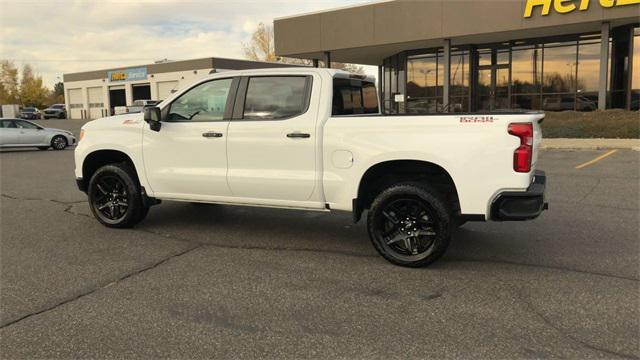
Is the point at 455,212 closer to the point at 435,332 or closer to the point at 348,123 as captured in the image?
the point at 348,123

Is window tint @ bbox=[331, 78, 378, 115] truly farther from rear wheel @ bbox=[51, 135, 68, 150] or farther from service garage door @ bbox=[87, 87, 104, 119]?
service garage door @ bbox=[87, 87, 104, 119]

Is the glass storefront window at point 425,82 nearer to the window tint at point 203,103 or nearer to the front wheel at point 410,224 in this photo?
the window tint at point 203,103

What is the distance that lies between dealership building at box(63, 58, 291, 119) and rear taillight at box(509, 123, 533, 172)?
47275 millimetres

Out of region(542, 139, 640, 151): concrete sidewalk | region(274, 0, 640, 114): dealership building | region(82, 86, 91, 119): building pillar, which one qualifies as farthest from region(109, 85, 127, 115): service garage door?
region(542, 139, 640, 151): concrete sidewalk

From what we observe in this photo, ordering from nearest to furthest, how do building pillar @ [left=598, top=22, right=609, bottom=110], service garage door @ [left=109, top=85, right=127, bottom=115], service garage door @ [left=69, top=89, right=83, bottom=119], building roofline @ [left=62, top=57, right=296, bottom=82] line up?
1. building pillar @ [left=598, top=22, right=609, bottom=110]
2. building roofline @ [left=62, top=57, right=296, bottom=82]
3. service garage door @ [left=109, top=85, right=127, bottom=115]
4. service garage door @ [left=69, top=89, right=83, bottom=119]

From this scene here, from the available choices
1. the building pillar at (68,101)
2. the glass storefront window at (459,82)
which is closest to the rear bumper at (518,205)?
the glass storefront window at (459,82)

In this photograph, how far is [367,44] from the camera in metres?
24.9

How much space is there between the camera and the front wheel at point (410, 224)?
16.2ft

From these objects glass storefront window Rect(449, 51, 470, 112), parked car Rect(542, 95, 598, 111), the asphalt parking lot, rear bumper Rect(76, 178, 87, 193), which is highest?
glass storefront window Rect(449, 51, 470, 112)

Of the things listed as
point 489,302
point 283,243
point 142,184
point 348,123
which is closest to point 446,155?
point 348,123

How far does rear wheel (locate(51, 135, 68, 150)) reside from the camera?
20.8 m

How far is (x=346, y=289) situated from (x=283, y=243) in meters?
1.64

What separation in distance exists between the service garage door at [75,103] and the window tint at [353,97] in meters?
70.4

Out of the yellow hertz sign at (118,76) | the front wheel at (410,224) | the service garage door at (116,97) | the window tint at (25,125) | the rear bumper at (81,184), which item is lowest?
the front wheel at (410,224)
